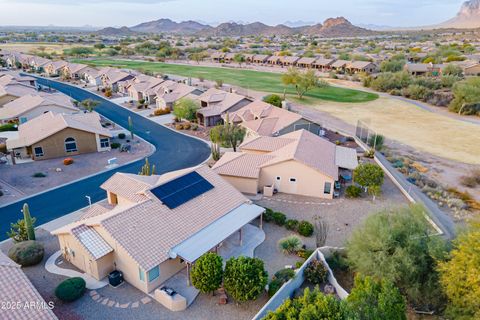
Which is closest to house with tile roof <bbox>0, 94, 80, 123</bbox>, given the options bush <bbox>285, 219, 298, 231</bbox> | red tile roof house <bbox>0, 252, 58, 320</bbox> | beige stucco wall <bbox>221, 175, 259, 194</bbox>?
beige stucco wall <bbox>221, 175, 259, 194</bbox>

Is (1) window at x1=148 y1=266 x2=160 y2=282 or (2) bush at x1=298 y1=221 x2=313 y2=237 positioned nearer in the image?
(1) window at x1=148 y1=266 x2=160 y2=282

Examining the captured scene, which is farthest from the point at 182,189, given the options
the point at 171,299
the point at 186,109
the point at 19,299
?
the point at 186,109

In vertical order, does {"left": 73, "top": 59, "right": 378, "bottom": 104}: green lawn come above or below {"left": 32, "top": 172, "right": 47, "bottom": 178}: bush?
above

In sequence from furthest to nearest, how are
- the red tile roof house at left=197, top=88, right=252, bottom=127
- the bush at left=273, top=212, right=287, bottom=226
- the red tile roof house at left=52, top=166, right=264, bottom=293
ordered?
the red tile roof house at left=197, top=88, right=252, bottom=127, the bush at left=273, top=212, right=287, bottom=226, the red tile roof house at left=52, top=166, right=264, bottom=293

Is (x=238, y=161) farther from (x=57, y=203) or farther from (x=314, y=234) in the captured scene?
(x=57, y=203)

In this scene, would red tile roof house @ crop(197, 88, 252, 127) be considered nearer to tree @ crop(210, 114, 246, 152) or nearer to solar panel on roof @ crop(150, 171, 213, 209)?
tree @ crop(210, 114, 246, 152)

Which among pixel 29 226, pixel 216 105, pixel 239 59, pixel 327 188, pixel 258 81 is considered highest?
pixel 239 59

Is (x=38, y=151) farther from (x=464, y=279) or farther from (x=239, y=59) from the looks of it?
(x=239, y=59)
